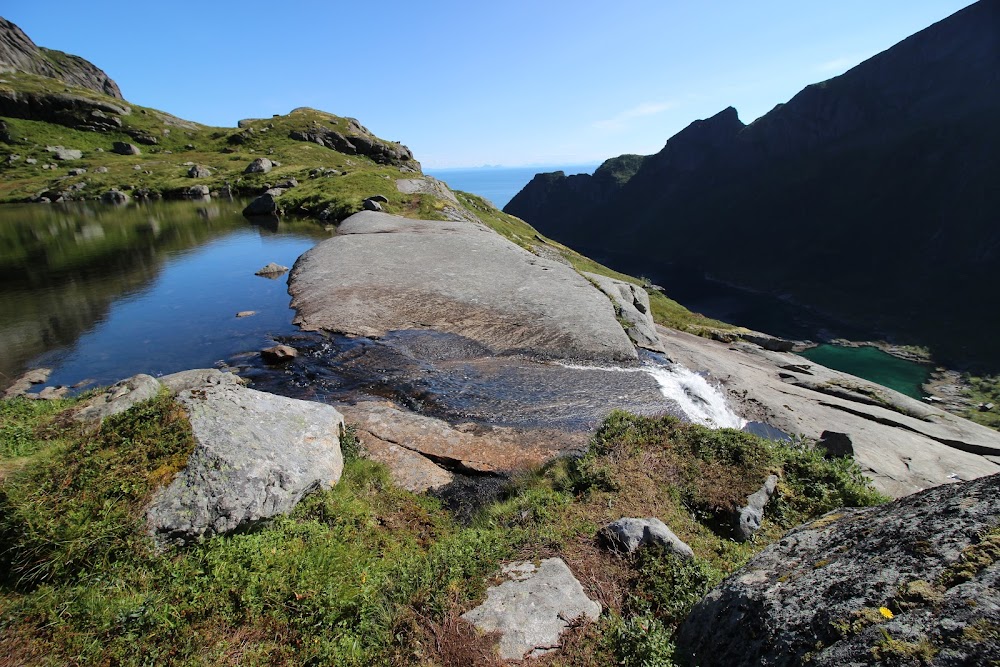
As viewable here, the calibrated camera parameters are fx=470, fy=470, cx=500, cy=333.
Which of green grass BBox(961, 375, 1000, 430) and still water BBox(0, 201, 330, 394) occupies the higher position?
still water BBox(0, 201, 330, 394)

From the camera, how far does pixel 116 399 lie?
1143cm

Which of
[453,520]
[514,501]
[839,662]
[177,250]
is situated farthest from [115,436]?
[177,250]

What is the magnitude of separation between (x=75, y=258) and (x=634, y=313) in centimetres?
4548

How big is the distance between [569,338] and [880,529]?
1794 centimetres

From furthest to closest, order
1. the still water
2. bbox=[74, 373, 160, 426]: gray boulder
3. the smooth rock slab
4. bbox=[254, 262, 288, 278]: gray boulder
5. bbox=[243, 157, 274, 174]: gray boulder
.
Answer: bbox=[243, 157, 274, 174]: gray boulder < bbox=[254, 262, 288, 278]: gray boulder < the still water < bbox=[74, 373, 160, 426]: gray boulder < the smooth rock slab

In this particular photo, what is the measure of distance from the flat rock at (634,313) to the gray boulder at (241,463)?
18.4 m

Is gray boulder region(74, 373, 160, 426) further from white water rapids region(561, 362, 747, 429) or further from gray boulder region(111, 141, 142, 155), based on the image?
gray boulder region(111, 141, 142, 155)

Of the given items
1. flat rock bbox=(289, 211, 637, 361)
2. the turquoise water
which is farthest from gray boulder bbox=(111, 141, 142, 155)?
the turquoise water

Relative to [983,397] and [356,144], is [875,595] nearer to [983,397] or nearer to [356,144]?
[983,397]

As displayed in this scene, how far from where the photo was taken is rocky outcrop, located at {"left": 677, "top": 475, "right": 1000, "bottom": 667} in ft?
13.0

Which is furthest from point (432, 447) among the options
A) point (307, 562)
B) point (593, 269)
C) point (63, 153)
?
point (63, 153)

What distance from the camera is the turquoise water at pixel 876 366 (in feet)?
309

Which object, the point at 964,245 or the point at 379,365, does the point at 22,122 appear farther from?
the point at 964,245

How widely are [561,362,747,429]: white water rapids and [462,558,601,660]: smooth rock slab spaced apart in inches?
515
